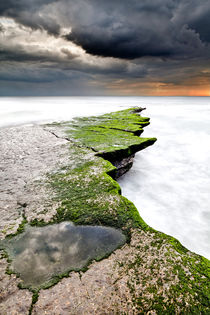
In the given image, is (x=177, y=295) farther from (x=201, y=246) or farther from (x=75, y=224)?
(x=201, y=246)

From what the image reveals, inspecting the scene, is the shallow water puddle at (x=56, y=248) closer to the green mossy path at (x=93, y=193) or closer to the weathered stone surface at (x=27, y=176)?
the green mossy path at (x=93, y=193)

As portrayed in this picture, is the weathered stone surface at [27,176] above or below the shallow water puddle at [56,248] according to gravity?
above

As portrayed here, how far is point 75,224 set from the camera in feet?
10.5

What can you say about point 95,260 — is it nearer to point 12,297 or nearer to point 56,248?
point 56,248

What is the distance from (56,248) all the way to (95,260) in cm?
61

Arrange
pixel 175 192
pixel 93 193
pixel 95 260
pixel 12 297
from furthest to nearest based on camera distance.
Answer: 1. pixel 175 192
2. pixel 93 193
3. pixel 95 260
4. pixel 12 297

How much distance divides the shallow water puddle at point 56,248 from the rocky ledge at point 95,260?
0.18ft

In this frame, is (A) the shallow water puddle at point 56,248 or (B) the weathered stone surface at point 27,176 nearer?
(A) the shallow water puddle at point 56,248

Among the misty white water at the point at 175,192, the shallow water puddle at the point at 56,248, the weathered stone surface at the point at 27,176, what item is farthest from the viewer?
the misty white water at the point at 175,192

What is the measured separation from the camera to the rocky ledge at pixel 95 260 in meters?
2.04

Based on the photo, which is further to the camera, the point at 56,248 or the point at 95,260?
the point at 56,248

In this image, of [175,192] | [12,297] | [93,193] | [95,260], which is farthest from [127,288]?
[175,192]

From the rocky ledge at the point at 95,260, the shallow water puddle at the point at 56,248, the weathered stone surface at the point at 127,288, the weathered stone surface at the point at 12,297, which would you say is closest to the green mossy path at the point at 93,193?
the rocky ledge at the point at 95,260

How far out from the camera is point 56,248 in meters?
2.74
